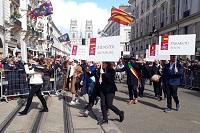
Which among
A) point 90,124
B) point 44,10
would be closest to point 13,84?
point 90,124

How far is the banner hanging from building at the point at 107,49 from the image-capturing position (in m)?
6.34

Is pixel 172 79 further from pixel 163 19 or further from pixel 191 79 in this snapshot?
pixel 163 19

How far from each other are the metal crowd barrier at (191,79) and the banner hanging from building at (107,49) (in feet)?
30.7

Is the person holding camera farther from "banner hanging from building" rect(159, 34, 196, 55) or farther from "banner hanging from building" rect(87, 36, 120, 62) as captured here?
"banner hanging from building" rect(159, 34, 196, 55)

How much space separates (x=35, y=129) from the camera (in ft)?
19.1

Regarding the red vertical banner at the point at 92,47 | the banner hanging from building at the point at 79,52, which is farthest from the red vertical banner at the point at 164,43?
the banner hanging from building at the point at 79,52

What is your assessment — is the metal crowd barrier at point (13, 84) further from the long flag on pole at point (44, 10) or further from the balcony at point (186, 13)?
the balcony at point (186, 13)

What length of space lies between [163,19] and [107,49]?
31983 mm

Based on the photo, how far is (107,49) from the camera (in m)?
6.52

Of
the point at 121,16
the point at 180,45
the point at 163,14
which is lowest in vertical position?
the point at 180,45

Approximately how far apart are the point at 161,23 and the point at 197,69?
23.0 m

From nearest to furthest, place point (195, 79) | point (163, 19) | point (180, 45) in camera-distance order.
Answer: point (180, 45) < point (195, 79) < point (163, 19)

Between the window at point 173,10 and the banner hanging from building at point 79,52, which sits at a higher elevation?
the window at point 173,10

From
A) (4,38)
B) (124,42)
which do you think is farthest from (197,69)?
(124,42)
